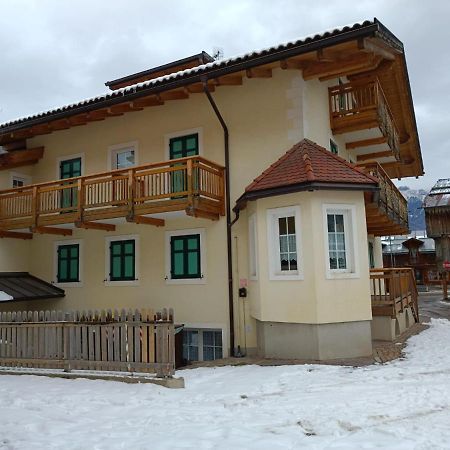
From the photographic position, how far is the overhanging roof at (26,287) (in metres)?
14.0

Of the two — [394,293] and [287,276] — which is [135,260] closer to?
[287,276]

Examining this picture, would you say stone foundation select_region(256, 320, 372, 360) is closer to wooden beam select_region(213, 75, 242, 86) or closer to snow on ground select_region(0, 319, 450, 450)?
snow on ground select_region(0, 319, 450, 450)

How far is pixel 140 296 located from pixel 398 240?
4593 cm

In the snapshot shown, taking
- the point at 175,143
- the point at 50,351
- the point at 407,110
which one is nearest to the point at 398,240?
the point at 407,110

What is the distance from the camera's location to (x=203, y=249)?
41.9ft

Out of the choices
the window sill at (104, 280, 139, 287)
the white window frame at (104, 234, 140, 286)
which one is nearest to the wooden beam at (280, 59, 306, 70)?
the white window frame at (104, 234, 140, 286)

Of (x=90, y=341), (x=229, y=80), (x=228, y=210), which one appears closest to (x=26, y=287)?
(x=90, y=341)

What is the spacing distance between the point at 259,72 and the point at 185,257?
18.5ft

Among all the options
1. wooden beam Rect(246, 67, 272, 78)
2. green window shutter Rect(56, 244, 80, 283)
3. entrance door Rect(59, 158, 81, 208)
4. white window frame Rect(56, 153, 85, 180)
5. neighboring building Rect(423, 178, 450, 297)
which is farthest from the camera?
neighboring building Rect(423, 178, 450, 297)

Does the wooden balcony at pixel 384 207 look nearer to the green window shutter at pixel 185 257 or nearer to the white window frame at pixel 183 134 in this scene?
the white window frame at pixel 183 134

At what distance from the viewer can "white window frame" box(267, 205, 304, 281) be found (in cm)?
1048

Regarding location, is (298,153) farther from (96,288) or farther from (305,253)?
(96,288)

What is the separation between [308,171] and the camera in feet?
33.9

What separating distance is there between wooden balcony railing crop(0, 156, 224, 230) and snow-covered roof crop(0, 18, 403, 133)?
→ 222cm
